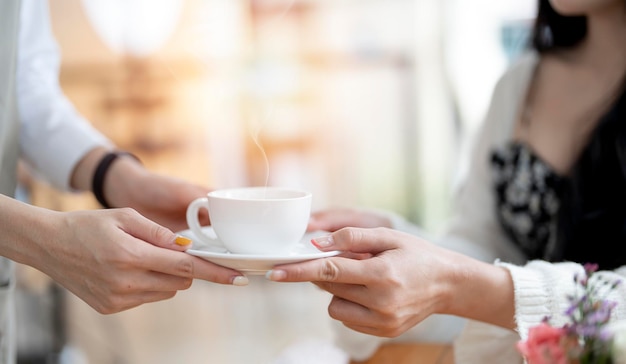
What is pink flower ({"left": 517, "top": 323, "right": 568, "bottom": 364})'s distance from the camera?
485mm

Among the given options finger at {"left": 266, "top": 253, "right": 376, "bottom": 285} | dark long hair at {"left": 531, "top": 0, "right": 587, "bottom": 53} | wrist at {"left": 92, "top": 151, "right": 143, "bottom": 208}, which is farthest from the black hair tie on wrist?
dark long hair at {"left": 531, "top": 0, "right": 587, "bottom": 53}

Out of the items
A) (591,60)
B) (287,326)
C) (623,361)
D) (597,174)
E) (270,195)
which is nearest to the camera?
(623,361)

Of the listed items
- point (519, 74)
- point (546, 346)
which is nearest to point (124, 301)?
point (546, 346)

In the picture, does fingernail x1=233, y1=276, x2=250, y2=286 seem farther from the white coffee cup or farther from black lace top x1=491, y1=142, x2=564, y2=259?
black lace top x1=491, y1=142, x2=564, y2=259

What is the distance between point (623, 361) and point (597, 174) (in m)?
0.89

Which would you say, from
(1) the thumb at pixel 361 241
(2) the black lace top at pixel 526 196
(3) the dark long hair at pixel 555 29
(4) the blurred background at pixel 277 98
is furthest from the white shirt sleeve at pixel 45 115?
(4) the blurred background at pixel 277 98

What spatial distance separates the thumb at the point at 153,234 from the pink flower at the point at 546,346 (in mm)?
420

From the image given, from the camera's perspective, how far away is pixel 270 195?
0.92 m

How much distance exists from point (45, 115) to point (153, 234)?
0.58 m

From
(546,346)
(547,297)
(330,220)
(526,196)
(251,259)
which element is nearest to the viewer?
(546,346)

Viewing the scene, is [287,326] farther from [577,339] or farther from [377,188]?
[577,339]

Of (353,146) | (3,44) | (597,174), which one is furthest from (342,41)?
(3,44)

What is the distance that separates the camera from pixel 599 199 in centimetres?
128

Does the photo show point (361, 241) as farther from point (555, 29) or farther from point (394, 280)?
point (555, 29)
